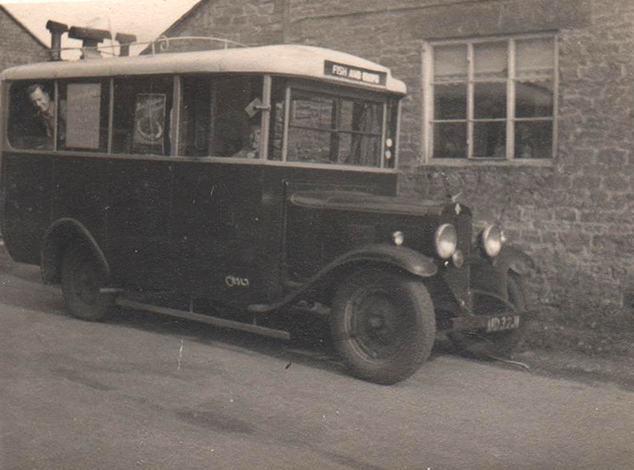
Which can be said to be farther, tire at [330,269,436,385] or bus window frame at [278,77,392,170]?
bus window frame at [278,77,392,170]

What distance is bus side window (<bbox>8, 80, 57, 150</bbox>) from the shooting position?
7680 mm

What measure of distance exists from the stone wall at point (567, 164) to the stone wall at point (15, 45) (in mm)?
11815

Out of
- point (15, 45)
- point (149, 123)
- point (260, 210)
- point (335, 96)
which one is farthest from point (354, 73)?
point (15, 45)

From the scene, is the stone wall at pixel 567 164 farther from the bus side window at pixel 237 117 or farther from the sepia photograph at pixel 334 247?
the bus side window at pixel 237 117

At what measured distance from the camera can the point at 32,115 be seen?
25.7ft

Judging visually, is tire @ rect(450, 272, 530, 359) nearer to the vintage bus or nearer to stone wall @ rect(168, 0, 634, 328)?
the vintage bus

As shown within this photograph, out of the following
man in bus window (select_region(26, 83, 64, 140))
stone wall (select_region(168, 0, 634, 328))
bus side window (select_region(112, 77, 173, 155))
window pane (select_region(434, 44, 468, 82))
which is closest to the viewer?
bus side window (select_region(112, 77, 173, 155))

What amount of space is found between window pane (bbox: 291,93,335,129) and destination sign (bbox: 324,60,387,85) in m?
0.21

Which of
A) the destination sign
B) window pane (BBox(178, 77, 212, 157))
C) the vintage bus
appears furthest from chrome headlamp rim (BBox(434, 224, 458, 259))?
window pane (BBox(178, 77, 212, 157))

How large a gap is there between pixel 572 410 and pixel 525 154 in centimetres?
431

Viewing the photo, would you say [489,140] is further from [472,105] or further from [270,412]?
[270,412]

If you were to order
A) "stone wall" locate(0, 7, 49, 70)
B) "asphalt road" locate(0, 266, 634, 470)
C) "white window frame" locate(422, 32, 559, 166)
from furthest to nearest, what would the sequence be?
"stone wall" locate(0, 7, 49, 70) → "white window frame" locate(422, 32, 559, 166) → "asphalt road" locate(0, 266, 634, 470)

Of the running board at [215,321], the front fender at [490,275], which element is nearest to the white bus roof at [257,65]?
the front fender at [490,275]

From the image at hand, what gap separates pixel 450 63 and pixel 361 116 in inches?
107
